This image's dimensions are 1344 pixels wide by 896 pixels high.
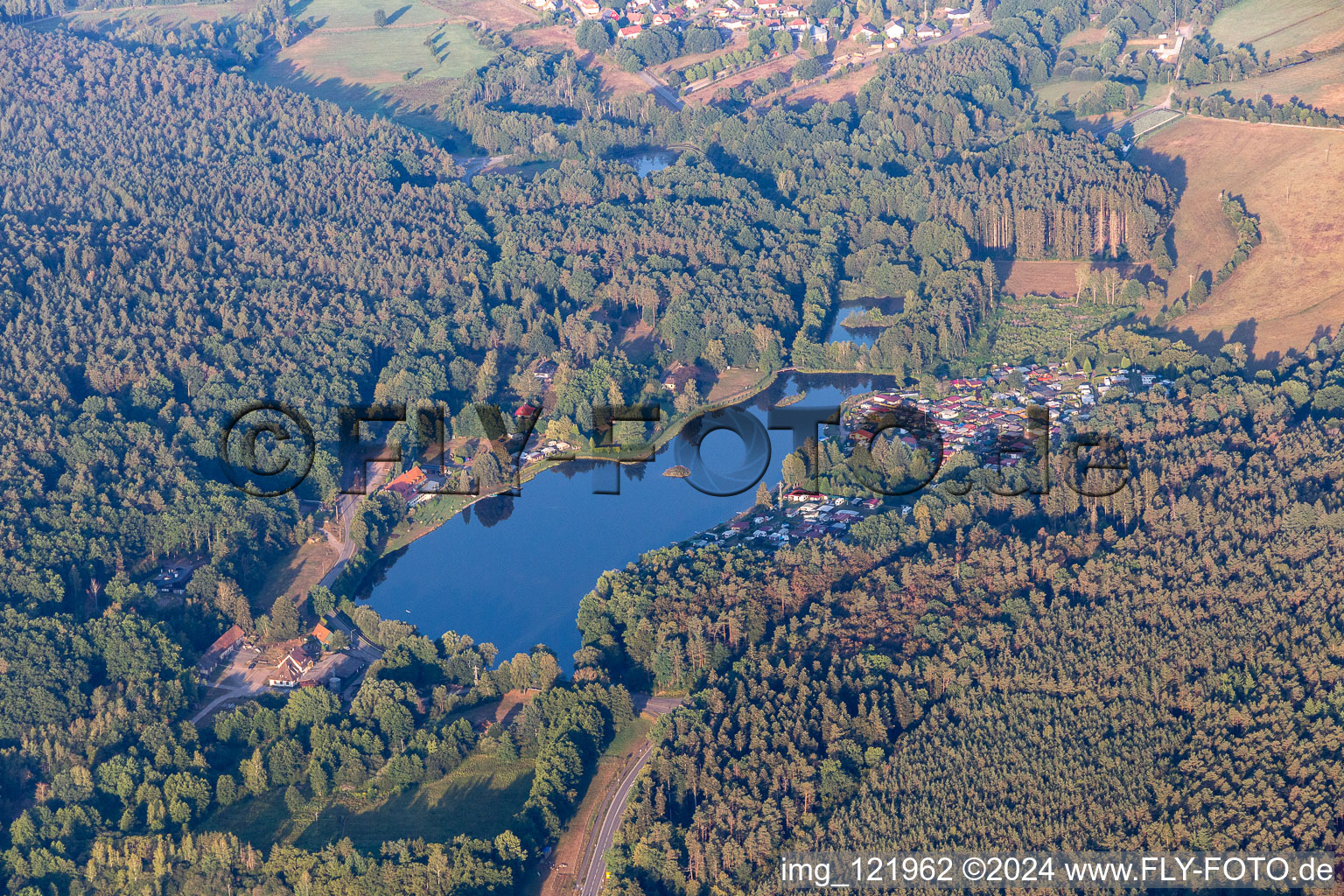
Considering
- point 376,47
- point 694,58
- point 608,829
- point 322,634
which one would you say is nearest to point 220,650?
point 322,634

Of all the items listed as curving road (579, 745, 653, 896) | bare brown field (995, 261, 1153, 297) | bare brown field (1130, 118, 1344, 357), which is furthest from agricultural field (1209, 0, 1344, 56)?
curving road (579, 745, 653, 896)

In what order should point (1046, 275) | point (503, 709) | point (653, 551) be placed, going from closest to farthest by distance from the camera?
1. point (503, 709)
2. point (653, 551)
3. point (1046, 275)

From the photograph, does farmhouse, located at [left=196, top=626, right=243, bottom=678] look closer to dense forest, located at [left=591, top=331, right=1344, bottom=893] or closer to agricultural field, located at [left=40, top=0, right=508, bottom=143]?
dense forest, located at [left=591, top=331, right=1344, bottom=893]

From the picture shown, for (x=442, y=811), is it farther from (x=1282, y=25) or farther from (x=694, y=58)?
(x=1282, y=25)

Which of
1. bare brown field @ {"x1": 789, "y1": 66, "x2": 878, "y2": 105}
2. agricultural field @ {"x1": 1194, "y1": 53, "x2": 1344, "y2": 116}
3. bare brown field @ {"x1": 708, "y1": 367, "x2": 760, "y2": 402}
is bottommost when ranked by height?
bare brown field @ {"x1": 708, "y1": 367, "x2": 760, "y2": 402}

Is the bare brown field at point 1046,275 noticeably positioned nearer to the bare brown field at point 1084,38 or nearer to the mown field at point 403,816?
the bare brown field at point 1084,38

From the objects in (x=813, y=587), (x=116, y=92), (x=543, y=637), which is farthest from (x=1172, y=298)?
(x=116, y=92)
